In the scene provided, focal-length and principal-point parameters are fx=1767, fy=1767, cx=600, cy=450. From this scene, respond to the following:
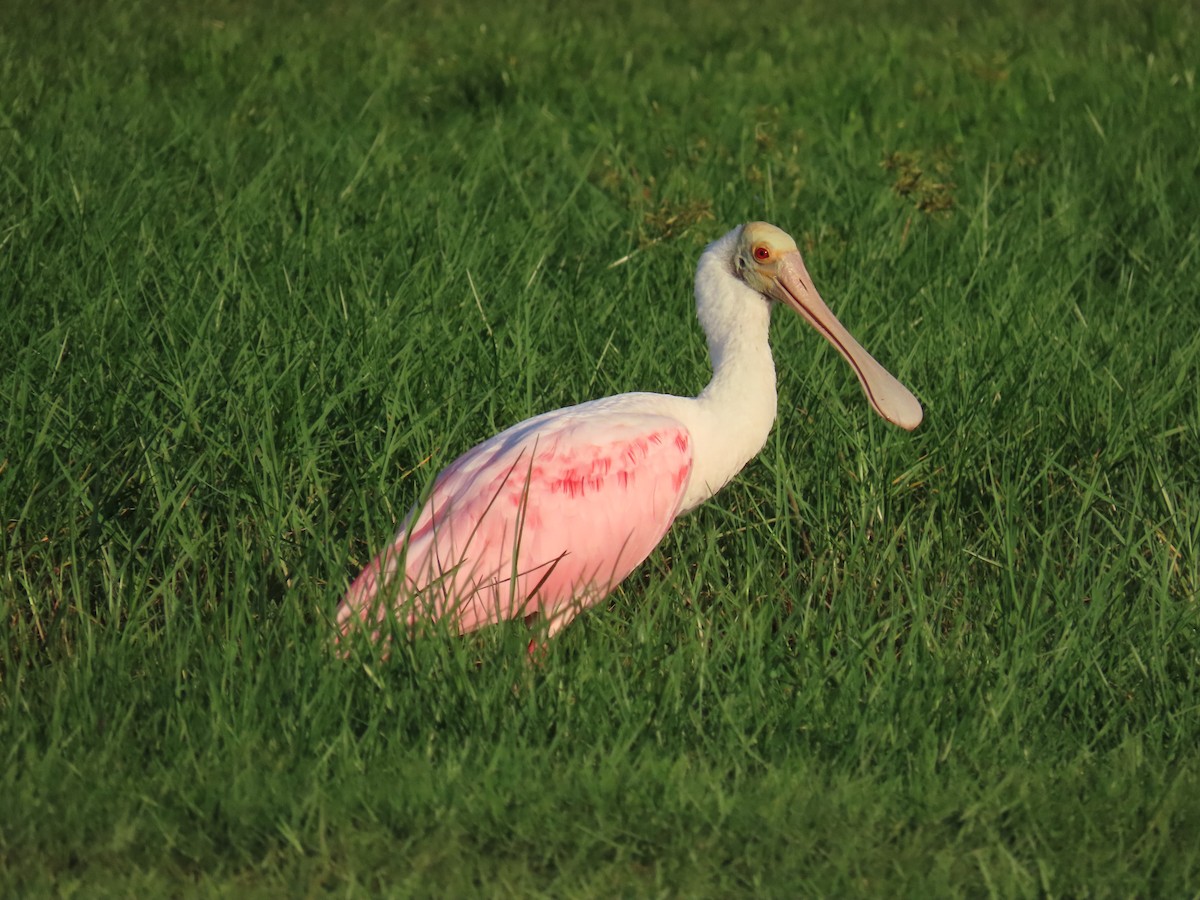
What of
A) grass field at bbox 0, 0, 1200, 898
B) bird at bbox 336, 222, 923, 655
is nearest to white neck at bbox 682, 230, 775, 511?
bird at bbox 336, 222, 923, 655

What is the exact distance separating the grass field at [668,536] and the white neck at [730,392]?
0.71ft

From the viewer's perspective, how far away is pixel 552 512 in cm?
402

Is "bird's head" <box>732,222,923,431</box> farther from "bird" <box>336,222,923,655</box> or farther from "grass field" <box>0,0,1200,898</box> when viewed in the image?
"grass field" <box>0,0,1200,898</box>

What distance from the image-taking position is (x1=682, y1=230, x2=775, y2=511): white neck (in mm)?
4121

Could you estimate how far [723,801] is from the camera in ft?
10.00

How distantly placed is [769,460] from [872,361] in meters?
0.36

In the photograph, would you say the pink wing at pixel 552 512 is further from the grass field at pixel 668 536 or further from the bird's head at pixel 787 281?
the bird's head at pixel 787 281

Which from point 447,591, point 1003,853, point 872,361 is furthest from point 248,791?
point 872,361

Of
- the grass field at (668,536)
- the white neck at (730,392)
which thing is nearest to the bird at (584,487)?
the white neck at (730,392)

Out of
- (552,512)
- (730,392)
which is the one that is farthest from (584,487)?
(730,392)

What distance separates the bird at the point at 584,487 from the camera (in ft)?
12.6

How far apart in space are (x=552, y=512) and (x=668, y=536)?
57 cm

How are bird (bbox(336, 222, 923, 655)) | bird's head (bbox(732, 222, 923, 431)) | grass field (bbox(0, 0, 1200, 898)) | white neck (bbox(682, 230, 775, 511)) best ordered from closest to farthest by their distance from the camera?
grass field (bbox(0, 0, 1200, 898)) → bird (bbox(336, 222, 923, 655)) → white neck (bbox(682, 230, 775, 511)) → bird's head (bbox(732, 222, 923, 431))

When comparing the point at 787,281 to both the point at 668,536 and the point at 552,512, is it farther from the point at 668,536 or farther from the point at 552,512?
the point at 552,512
